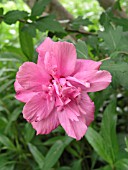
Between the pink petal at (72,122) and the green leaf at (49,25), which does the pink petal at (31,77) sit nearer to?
the pink petal at (72,122)

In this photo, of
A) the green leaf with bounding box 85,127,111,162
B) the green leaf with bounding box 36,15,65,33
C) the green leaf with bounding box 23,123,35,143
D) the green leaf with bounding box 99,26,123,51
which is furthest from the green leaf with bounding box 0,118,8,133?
the green leaf with bounding box 99,26,123,51

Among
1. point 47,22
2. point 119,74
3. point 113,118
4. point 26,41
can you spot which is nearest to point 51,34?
point 47,22

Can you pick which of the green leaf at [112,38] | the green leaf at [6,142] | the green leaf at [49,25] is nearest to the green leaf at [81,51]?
the green leaf at [112,38]

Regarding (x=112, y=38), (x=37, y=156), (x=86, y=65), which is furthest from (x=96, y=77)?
(x=37, y=156)

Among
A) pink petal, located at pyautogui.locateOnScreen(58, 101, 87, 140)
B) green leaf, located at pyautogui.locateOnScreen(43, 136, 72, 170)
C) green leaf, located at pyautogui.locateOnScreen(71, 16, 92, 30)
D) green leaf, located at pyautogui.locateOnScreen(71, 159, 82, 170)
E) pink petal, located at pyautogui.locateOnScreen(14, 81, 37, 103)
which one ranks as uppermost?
pink petal, located at pyautogui.locateOnScreen(14, 81, 37, 103)

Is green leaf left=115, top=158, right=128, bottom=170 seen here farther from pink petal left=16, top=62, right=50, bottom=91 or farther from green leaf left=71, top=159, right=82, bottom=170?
pink petal left=16, top=62, right=50, bottom=91

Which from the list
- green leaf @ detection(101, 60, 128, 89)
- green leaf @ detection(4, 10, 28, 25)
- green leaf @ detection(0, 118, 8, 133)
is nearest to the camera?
green leaf @ detection(101, 60, 128, 89)

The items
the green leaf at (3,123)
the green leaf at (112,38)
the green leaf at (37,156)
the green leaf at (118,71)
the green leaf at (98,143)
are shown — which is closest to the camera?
the green leaf at (118,71)

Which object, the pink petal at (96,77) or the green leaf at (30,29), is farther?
the green leaf at (30,29)
